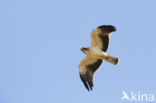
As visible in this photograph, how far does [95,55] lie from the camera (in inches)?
616

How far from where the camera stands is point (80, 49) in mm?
15648

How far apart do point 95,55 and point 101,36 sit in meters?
0.74

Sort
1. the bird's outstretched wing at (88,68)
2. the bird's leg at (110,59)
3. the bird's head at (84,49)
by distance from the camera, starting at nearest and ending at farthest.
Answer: the bird's leg at (110,59), the bird's head at (84,49), the bird's outstretched wing at (88,68)

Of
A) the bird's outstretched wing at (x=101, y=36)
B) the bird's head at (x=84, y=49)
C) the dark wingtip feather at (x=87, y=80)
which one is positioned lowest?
the dark wingtip feather at (x=87, y=80)

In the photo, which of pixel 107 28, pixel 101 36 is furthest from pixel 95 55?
pixel 107 28

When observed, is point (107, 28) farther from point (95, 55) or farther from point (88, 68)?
point (88, 68)

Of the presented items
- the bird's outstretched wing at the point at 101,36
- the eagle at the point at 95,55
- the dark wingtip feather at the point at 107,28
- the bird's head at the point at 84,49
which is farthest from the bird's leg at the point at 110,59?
the dark wingtip feather at the point at 107,28

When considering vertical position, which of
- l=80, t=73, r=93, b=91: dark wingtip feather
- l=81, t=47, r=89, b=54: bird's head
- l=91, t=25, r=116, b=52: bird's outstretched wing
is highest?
l=91, t=25, r=116, b=52: bird's outstretched wing

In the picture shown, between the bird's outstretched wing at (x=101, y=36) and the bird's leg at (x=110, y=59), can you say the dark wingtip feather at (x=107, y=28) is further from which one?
the bird's leg at (x=110, y=59)

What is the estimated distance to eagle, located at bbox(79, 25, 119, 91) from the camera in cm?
1538

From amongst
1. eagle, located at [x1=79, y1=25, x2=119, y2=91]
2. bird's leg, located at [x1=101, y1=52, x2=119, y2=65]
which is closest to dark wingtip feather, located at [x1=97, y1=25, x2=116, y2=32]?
eagle, located at [x1=79, y1=25, x2=119, y2=91]

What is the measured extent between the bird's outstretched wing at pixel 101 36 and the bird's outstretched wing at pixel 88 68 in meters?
0.62

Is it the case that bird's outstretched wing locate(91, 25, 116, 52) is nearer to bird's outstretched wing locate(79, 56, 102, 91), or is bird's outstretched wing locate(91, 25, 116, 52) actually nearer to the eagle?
the eagle

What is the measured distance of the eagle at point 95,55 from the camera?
15.4 metres
